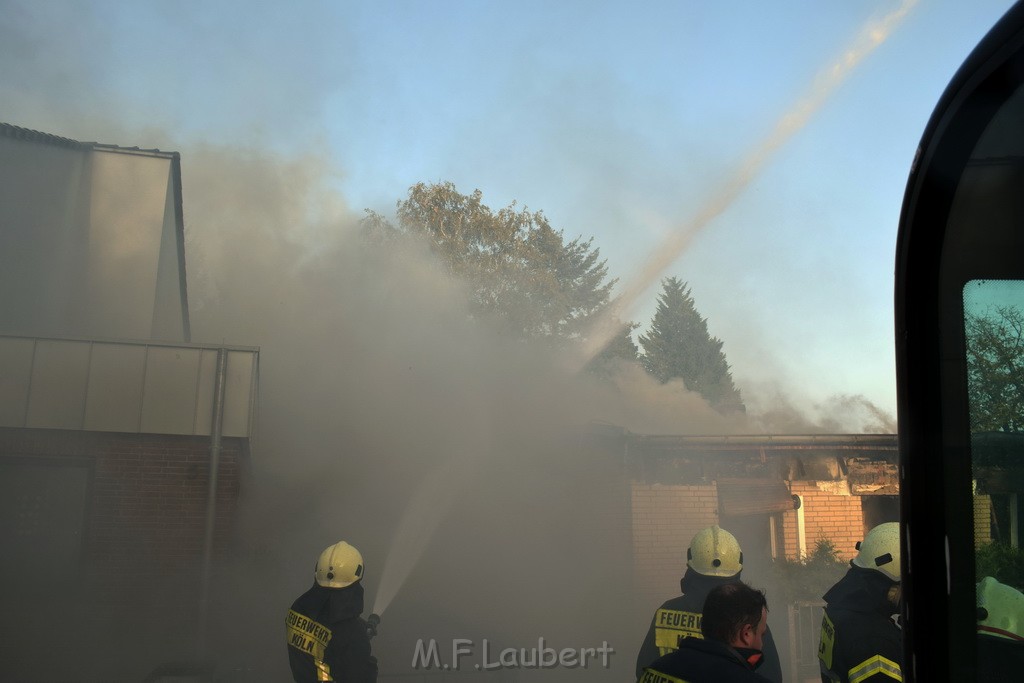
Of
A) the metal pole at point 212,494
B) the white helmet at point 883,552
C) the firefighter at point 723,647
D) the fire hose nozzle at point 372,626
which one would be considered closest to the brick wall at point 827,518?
the metal pole at point 212,494

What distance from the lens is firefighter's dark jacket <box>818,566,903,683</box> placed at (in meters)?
2.97

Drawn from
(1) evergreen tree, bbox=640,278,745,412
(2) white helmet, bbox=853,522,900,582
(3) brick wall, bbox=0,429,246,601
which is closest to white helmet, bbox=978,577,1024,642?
(2) white helmet, bbox=853,522,900,582

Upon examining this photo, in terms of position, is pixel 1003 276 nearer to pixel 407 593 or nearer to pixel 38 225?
pixel 407 593

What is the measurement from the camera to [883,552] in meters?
3.22

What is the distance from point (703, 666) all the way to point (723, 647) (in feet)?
0.29

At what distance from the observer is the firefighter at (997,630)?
48.9 inches

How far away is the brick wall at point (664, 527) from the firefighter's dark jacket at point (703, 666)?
28.2ft

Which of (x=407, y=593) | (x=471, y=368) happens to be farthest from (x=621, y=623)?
(x=471, y=368)

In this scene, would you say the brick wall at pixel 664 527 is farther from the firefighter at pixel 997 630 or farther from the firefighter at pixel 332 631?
the firefighter at pixel 997 630

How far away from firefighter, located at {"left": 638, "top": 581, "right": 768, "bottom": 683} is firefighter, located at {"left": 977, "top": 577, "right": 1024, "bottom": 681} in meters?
1.29

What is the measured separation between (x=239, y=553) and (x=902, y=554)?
9117mm

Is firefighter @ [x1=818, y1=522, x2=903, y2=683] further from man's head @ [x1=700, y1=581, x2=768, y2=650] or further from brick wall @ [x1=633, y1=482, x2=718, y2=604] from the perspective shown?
brick wall @ [x1=633, y1=482, x2=718, y2=604]
